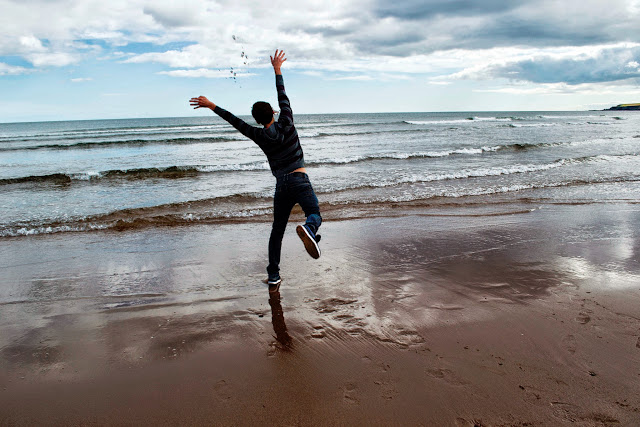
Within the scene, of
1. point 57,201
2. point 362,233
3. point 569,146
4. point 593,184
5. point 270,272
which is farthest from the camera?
point 569,146

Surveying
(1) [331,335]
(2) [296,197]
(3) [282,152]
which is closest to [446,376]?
(1) [331,335]

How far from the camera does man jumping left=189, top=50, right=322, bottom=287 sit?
368 centimetres

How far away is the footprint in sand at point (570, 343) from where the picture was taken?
9.75 feet

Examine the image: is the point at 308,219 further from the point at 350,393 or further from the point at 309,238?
the point at 350,393

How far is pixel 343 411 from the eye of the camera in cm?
241

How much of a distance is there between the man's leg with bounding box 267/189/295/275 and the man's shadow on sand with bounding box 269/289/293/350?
1.04 feet

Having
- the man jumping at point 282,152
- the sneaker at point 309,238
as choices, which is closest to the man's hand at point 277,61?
the man jumping at point 282,152

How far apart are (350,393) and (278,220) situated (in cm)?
210

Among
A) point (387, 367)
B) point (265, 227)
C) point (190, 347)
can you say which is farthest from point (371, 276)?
point (265, 227)

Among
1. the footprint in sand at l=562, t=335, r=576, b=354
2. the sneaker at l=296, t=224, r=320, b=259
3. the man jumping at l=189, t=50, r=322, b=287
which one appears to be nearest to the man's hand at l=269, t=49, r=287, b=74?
the man jumping at l=189, t=50, r=322, b=287

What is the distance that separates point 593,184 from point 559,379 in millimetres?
10742

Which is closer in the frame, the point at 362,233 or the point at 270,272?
the point at 270,272

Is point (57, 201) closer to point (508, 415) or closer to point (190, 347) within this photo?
point (190, 347)

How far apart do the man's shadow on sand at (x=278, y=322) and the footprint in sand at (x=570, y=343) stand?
2140 millimetres
